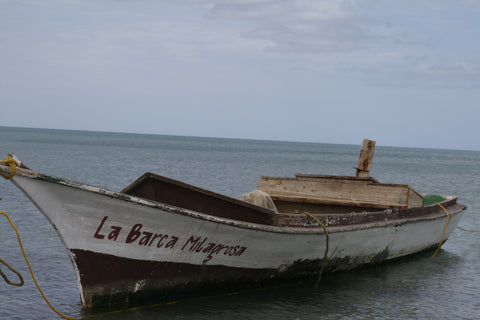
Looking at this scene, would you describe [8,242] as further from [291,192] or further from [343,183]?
[343,183]

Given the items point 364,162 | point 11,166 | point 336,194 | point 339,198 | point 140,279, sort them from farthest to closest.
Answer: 1. point 364,162
2. point 336,194
3. point 339,198
4. point 140,279
5. point 11,166

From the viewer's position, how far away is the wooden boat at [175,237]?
20.4 ft

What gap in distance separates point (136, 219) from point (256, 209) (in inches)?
68.5

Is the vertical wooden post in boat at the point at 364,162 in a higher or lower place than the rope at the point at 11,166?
higher

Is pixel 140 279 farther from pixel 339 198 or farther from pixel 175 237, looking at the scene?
pixel 339 198

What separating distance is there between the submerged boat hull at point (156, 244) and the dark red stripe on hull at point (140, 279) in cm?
1

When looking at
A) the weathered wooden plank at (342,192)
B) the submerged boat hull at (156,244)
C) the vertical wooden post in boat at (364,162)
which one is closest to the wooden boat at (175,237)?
the submerged boat hull at (156,244)

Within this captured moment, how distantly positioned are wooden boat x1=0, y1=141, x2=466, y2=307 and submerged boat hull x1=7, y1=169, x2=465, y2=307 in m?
0.01

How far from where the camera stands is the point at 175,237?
6.77 m

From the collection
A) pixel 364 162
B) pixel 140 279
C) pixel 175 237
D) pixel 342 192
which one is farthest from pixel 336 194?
pixel 140 279

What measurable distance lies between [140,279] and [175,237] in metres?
0.70

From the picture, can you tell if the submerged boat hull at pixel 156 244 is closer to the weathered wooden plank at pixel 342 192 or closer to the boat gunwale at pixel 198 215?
the boat gunwale at pixel 198 215

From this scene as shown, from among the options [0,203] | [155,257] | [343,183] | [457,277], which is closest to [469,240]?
[457,277]

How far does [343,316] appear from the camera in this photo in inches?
305
